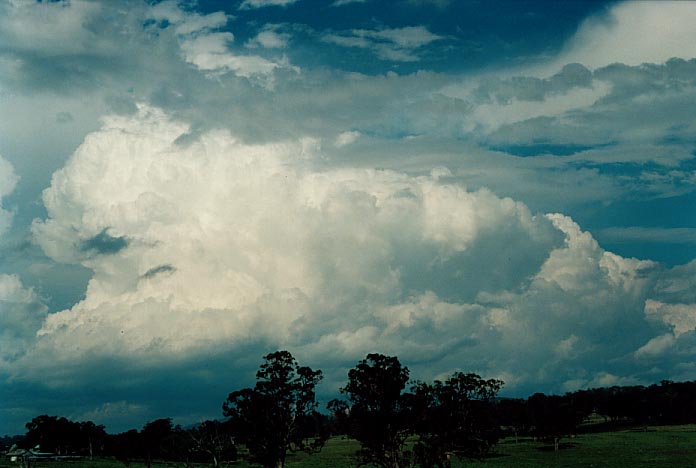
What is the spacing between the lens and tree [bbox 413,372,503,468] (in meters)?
75.7

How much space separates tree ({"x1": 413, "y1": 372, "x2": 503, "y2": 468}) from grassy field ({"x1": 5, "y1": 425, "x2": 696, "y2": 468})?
38703 millimetres

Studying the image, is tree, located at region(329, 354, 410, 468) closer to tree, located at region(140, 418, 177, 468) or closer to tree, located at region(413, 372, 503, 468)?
tree, located at region(413, 372, 503, 468)

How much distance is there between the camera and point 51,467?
13888 cm

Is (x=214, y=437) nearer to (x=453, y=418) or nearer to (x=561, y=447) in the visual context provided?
(x=453, y=418)

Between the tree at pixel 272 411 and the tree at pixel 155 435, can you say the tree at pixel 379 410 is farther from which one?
the tree at pixel 155 435

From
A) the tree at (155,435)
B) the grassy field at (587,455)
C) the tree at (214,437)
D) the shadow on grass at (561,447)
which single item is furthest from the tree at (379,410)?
the shadow on grass at (561,447)

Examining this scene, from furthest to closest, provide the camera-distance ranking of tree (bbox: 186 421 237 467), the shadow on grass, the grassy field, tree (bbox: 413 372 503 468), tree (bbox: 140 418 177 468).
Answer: the shadow on grass < tree (bbox: 140 418 177 468) < the grassy field < tree (bbox: 186 421 237 467) < tree (bbox: 413 372 503 468)

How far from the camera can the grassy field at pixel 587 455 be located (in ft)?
427

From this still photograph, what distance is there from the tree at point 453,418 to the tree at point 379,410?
1930mm

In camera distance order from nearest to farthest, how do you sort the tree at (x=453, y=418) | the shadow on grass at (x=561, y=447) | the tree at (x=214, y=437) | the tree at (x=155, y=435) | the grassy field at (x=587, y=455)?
the tree at (x=453, y=418) → the tree at (x=214, y=437) → the grassy field at (x=587, y=455) → the tree at (x=155, y=435) → the shadow on grass at (x=561, y=447)

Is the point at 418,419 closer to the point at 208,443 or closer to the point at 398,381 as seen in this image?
the point at 398,381

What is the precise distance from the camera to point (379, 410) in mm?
77875

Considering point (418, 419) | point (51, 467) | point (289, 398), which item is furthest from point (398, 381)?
point (51, 467)

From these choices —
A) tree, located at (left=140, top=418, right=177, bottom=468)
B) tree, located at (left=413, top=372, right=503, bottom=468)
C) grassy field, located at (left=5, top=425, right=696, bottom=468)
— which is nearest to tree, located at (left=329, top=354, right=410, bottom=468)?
tree, located at (left=413, top=372, right=503, bottom=468)
